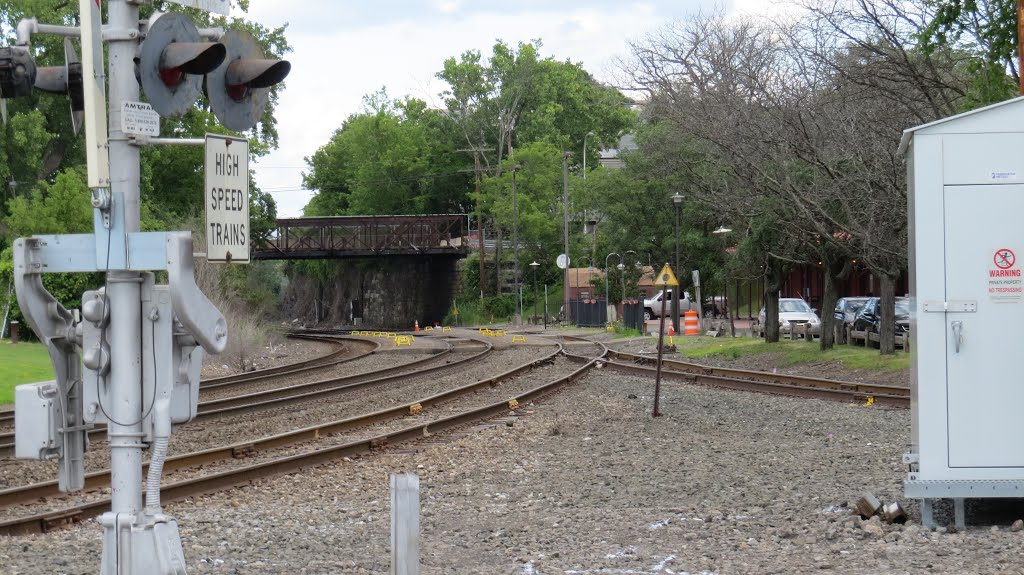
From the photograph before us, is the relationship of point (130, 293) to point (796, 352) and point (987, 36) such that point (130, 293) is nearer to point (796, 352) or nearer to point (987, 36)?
point (987, 36)

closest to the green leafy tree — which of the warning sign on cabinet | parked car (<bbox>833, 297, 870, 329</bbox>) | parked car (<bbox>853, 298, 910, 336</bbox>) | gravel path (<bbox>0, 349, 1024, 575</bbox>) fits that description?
gravel path (<bbox>0, 349, 1024, 575</bbox>)

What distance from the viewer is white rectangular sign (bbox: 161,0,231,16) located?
5879 mm

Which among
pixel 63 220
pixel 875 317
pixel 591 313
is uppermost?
pixel 63 220

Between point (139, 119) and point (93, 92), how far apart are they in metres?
0.27

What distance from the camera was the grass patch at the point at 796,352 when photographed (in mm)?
23906

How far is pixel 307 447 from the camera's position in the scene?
43.8 ft

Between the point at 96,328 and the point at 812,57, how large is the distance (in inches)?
652

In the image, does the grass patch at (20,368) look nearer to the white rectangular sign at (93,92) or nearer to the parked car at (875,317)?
the white rectangular sign at (93,92)

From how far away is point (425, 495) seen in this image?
1045cm

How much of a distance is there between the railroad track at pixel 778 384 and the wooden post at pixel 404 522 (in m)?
12.9

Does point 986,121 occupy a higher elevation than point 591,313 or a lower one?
higher

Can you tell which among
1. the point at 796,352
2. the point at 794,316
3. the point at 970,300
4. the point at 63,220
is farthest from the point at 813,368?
the point at 63,220

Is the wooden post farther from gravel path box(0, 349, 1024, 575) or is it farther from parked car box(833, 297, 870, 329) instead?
parked car box(833, 297, 870, 329)

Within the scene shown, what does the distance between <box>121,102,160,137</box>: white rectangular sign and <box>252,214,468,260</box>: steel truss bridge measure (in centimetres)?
5884
